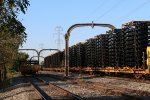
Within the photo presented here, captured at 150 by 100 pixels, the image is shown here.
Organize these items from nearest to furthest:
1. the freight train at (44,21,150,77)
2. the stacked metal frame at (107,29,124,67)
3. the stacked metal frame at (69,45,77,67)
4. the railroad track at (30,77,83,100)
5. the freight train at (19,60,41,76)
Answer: the railroad track at (30,77,83,100)
the freight train at (44,21,150,77)
the stacked metal frame at (107,29,124,67)
the stacked metal frame at (69,45,77,67)
the freight train at (19,60,41,76)

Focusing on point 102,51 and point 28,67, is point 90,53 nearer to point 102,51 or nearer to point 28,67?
point 102,51

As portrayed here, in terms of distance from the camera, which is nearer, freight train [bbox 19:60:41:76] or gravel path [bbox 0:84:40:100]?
gravel path [bbox 0:84:40:100]

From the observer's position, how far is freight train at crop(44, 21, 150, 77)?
28.9 meters

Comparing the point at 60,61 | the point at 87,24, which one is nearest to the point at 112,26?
the point at 87,24

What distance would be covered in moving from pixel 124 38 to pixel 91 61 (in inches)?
572

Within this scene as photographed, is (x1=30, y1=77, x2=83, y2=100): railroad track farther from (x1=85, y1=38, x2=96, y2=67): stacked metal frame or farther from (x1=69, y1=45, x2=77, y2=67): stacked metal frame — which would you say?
(x1=69, y1=45, x2=77, y2=67): stacked metal frame

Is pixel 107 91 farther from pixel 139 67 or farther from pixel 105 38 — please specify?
pixel 105 38

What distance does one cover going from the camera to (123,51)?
32.5 metres

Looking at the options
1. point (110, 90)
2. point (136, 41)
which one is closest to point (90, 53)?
point (136, 41)

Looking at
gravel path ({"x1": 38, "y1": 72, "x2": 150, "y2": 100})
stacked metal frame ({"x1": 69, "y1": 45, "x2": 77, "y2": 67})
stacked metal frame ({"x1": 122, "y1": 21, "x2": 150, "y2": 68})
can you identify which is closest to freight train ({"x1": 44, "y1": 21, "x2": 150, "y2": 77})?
stacked metal frame ({"x1": 122, "y1": 21, "x2": 150, "y2": 68})

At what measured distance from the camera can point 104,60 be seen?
39781 millimetres

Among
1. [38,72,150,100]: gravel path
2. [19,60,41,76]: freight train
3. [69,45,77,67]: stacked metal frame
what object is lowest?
[38,72,150,100]: gravel path

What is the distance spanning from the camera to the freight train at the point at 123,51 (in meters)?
28.9

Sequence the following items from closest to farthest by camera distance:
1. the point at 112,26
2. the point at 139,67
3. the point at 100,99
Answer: the point at 100,99, the point at 139,67, the point at 112,26
